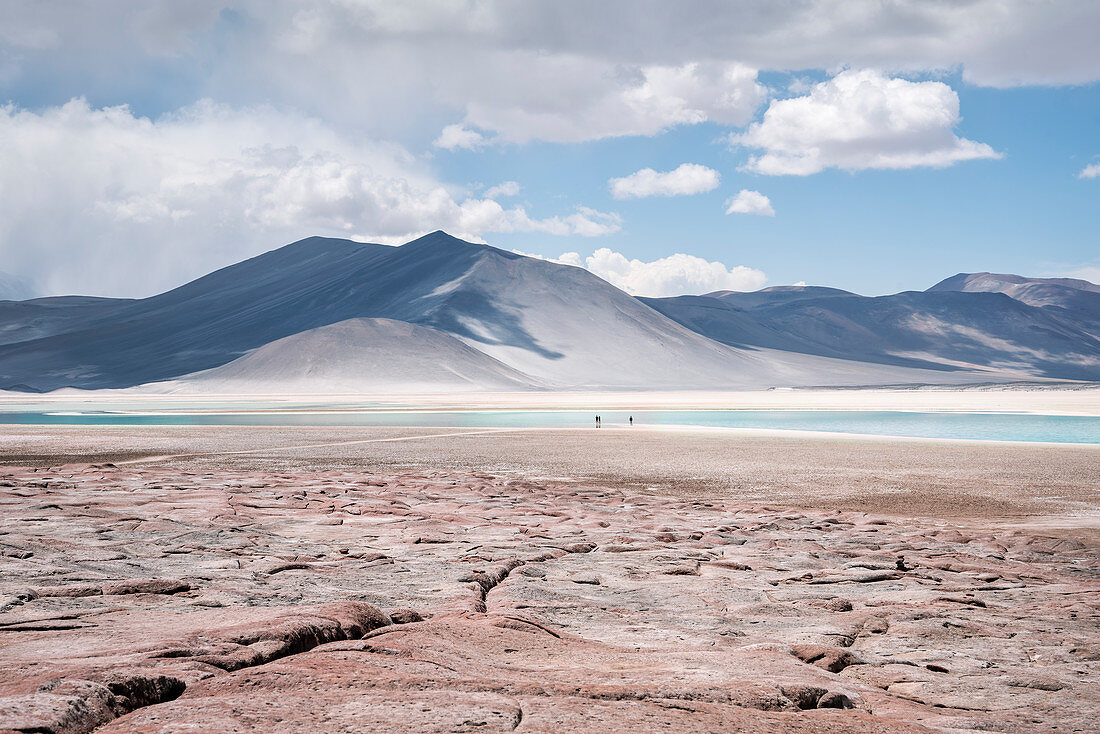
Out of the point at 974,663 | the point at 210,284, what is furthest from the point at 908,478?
the point at 210,284

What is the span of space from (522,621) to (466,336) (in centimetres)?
13330

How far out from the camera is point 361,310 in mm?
150375

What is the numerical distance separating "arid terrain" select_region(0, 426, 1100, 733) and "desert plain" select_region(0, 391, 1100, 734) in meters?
0.02

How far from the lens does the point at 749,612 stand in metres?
5.62

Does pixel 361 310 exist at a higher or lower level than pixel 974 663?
higher

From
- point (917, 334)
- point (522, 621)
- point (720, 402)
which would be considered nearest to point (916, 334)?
point (917, 334)

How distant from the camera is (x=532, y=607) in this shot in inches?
216

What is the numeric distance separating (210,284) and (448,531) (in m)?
192

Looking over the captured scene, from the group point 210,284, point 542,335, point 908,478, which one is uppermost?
point 210,284

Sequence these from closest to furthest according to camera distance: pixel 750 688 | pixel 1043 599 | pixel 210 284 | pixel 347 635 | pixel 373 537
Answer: pixel 750 688
pixel 347 635
pixel 1043 599
pixel 373 537
pixel 210 284

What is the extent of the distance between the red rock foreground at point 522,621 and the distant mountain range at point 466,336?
93.7 m

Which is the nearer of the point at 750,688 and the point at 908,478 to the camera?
the point at 750,688

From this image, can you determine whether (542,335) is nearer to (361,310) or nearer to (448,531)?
(361,310)

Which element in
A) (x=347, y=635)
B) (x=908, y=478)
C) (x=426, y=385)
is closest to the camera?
(x=347, y=635)
